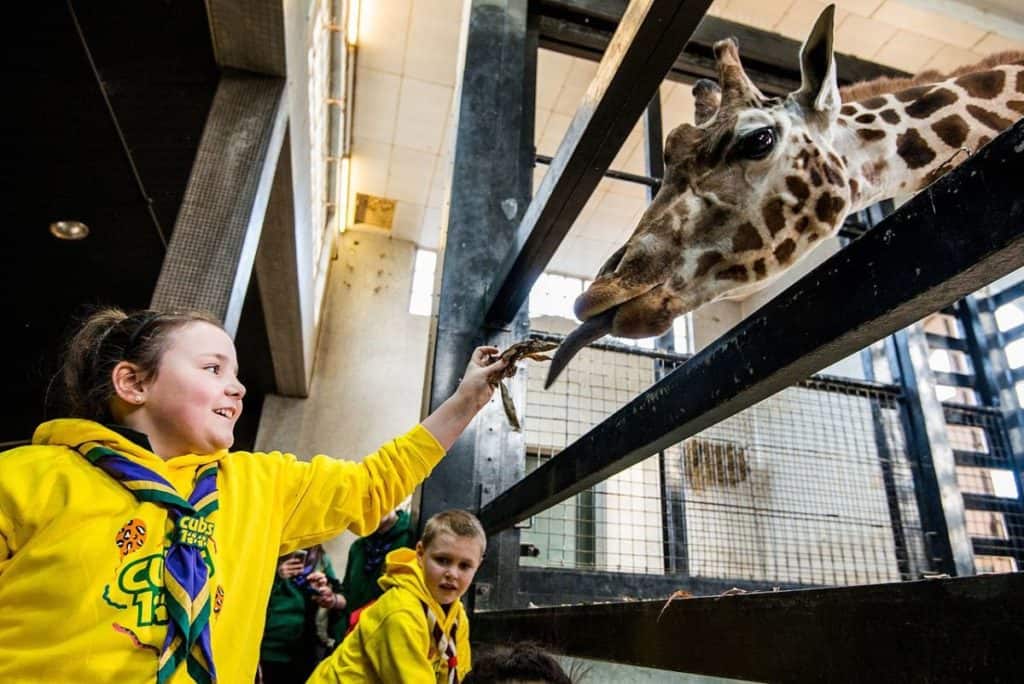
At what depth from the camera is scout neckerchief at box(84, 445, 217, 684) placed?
0.92 metres

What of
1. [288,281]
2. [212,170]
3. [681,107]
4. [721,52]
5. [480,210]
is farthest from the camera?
[681,107]

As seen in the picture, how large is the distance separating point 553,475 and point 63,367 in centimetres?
88

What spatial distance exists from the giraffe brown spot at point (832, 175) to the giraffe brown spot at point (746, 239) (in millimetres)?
299

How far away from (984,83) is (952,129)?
220 mm

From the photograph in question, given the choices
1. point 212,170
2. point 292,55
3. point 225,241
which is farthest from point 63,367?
point 292,55

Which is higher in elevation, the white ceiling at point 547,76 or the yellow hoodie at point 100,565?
the white ceiling at point 547,76

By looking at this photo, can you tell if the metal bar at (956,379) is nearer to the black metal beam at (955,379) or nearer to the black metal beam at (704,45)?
the black metal beam at (955,379)

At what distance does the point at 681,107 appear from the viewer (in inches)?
261

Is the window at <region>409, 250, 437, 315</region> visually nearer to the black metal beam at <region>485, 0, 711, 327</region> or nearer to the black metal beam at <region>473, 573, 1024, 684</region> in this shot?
the black metal beam at <region>485, 0, 711, 327</region>

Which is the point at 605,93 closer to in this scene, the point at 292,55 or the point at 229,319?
the point at 229,319

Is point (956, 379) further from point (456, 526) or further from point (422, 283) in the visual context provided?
point (422, 283)

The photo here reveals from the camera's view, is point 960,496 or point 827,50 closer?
point 827,50

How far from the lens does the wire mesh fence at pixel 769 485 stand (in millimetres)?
3430

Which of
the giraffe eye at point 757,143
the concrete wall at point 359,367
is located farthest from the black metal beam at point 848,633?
the concrete wall at point 359,367
